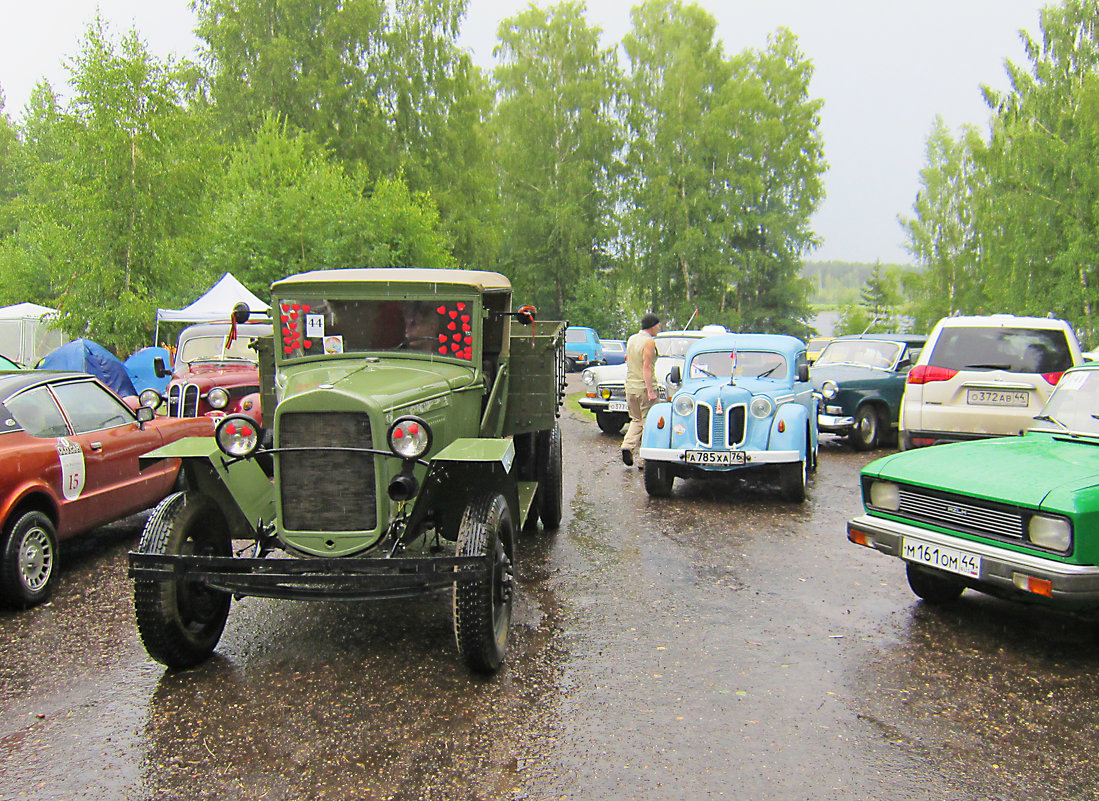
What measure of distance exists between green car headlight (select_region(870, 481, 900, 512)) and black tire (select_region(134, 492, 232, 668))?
4084 millimetres

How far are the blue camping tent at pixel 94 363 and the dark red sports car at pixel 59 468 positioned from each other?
5.71 meters

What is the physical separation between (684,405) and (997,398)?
3923 mm

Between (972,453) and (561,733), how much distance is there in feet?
11.3

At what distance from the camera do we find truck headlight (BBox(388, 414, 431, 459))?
4.38 m

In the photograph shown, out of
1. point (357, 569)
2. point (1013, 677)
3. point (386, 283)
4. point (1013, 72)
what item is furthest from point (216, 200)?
point (1013, 72)

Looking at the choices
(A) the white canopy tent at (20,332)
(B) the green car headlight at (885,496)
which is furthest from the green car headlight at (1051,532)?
(A) the white canopy tent at (20,332)

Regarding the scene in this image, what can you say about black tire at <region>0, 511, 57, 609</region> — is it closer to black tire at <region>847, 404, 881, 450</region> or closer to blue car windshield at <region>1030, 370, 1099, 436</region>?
blue car windshield at <region>1030, 370, 1099, 436</region>

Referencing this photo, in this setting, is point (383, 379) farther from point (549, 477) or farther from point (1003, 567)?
point (1003, 567)

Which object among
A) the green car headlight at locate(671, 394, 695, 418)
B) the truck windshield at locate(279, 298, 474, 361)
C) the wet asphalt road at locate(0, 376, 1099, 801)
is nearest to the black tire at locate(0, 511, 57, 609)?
the wet asphalt road at locate(0, 376, 1099, 801)

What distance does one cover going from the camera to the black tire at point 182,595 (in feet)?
13.8

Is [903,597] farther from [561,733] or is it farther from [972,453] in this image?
[561,733]

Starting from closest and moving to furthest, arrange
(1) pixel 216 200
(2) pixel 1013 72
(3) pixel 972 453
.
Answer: (3) pixel 972 453
(1) pixel 216 200
(2) pixel 1013 72

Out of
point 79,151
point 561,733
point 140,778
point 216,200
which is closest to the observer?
point 140,778

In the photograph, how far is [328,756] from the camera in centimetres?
354
